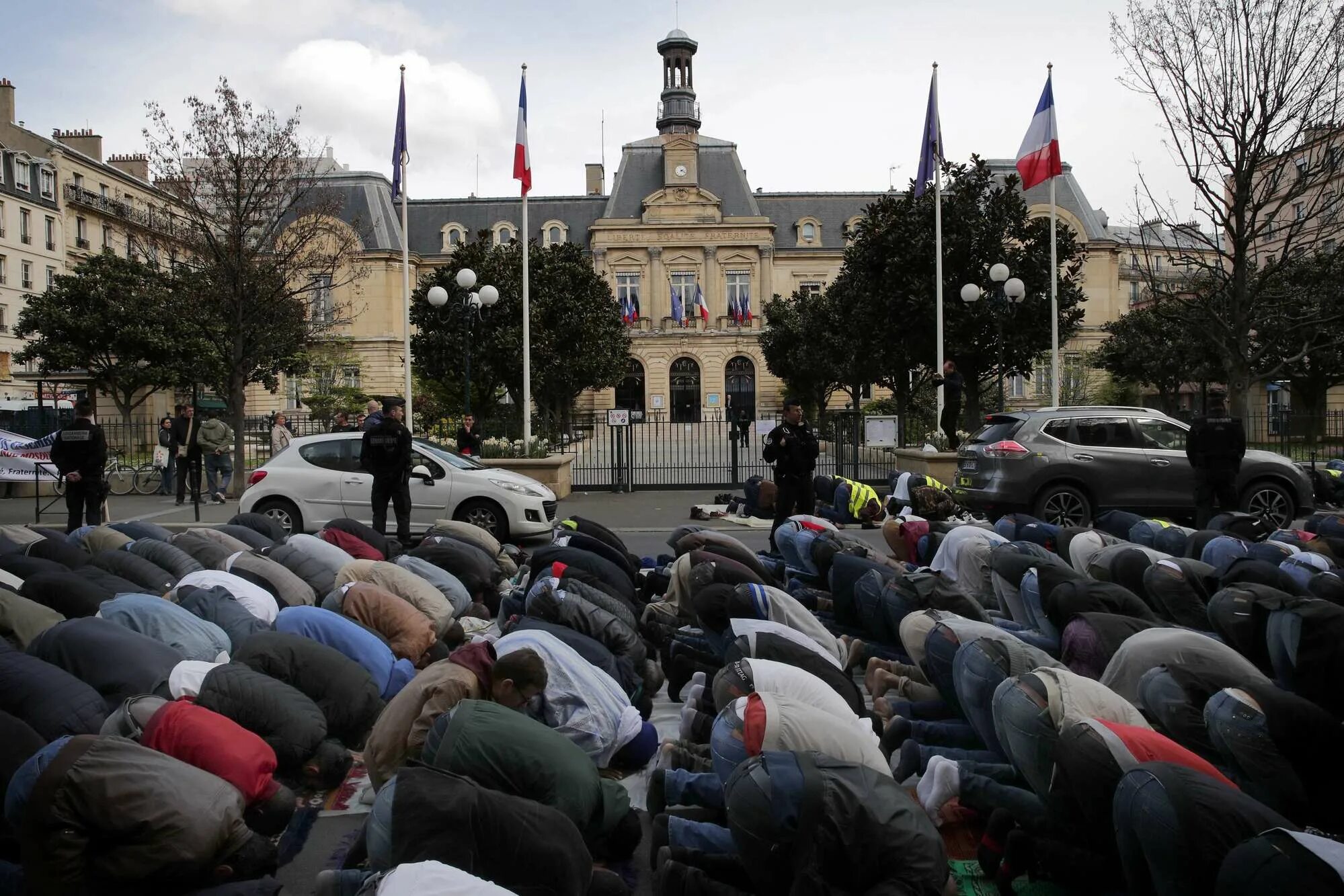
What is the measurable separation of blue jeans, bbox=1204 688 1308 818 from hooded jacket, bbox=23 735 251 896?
12.3 feet

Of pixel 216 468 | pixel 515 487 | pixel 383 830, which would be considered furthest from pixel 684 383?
pixel 383 830

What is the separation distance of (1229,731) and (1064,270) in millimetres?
23360

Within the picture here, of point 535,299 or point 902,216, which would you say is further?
point 535,299

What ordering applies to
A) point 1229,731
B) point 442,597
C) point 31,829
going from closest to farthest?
point 31,829 → point 1229,731 → point 442,597

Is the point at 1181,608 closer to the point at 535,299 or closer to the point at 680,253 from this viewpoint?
the point at 535,299

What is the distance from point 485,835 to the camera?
11.0 ft

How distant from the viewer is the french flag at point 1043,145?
1992cm

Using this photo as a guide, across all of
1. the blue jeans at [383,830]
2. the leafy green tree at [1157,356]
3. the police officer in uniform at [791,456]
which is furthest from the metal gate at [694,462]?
the leafy green tree at [1157,356]


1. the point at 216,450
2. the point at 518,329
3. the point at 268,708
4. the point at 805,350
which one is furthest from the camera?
the point at 805,350

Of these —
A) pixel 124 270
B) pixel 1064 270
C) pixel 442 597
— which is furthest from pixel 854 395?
pixel 442 597

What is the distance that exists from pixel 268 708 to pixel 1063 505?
11.2 meters

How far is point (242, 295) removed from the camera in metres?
21.2

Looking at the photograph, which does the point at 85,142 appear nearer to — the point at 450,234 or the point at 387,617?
the point at 450,234

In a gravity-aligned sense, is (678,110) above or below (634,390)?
above
